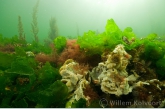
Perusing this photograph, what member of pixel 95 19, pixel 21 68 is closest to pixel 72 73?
pixel 21 68

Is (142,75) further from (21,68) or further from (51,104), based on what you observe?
(21,68)

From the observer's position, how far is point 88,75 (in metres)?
2.81

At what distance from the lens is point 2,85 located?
2.35 metres

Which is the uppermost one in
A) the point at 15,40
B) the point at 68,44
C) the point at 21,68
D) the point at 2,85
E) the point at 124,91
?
the point at 15,40

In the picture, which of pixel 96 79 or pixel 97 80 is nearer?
pixel 97 80

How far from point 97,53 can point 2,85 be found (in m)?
1.86

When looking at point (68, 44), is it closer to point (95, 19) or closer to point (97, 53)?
point (97, 53)

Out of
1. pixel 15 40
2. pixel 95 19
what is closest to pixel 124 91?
pixel 15 40

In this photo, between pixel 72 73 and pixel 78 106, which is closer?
pixel 78 106

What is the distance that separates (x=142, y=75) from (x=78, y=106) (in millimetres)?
1285

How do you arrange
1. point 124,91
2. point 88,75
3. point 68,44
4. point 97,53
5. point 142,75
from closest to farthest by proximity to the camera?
1. point 124,91
2. point 142,75
3. point 88,75
4. point 97,53
5. point 68,44

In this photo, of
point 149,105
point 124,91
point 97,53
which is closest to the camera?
point 149,105

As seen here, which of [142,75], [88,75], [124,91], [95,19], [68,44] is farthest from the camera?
[95,19]

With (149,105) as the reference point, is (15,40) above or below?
above
